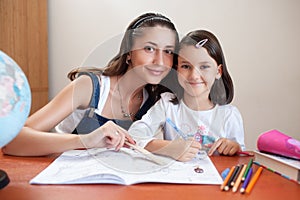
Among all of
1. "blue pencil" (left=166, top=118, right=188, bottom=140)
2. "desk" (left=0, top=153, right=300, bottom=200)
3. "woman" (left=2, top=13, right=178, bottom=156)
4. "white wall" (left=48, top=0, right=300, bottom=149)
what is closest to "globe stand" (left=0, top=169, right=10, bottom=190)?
"desk" (left=0, top=153, right=300, bottom=200)

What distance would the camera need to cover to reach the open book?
22.4 inches

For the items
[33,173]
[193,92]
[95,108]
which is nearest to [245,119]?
[193,92]

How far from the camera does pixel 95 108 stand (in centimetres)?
97

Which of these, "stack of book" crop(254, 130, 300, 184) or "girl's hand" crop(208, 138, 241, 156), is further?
"girl's hand" crop(208, 138, 241, 156)

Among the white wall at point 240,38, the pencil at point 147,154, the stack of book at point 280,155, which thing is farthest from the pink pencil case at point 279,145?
the white wall at point 240,38

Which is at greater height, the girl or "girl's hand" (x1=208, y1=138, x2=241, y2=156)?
the girl

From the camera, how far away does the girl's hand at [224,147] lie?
0.83 meters

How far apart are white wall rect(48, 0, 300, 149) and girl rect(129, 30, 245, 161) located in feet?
2.74

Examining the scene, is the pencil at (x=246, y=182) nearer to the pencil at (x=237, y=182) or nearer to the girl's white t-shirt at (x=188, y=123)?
the pencil at (x=237, y=182)

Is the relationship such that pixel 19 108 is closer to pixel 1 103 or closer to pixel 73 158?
pixel 1 103

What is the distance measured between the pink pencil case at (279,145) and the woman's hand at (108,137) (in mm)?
307

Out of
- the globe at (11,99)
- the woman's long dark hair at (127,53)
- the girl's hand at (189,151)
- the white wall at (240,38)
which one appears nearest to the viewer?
the globe at (11,99)

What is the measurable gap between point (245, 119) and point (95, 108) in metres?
1.19

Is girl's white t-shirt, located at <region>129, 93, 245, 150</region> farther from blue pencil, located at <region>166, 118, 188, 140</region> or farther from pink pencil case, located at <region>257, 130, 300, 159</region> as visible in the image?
pink pencil case, located at <region>257, 130, 300, 159</region>
